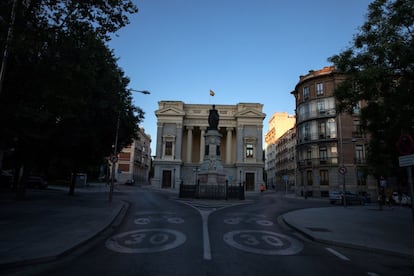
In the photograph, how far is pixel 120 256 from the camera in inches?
265

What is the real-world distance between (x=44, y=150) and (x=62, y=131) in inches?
154

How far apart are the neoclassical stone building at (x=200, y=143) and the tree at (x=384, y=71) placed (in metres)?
53.5

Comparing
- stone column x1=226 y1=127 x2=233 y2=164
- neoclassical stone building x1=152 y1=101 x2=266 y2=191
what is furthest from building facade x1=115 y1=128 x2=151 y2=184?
stone column x1=226 y1=127 x2=233 y2=164

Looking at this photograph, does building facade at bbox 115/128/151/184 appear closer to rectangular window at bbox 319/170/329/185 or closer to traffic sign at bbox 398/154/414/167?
rectangular window at bbox 319/170/329/185

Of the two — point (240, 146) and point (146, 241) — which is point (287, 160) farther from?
point (146, 241)

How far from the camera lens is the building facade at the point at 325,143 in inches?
1756

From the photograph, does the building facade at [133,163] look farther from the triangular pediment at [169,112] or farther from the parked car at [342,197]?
the parked car at [342,197]

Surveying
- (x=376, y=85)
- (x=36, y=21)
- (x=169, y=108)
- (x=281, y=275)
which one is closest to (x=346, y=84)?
(x=376, y=85)

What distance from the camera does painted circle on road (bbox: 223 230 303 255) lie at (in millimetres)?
7574

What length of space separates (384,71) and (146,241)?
1046cm

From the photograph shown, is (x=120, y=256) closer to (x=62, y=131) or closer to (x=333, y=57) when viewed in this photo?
(x=333, y=57)

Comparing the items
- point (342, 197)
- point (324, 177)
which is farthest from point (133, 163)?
point (342, 197)

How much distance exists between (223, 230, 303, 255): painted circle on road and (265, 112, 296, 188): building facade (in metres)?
90.3

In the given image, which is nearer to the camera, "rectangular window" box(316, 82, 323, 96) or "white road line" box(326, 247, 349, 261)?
"white road line" box(326, 247, 349, 261)
